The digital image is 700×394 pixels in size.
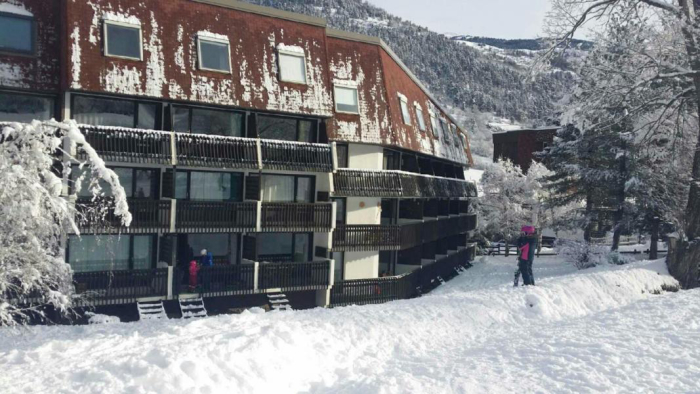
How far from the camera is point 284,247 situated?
26500 mm

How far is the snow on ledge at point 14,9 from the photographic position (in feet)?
63.2

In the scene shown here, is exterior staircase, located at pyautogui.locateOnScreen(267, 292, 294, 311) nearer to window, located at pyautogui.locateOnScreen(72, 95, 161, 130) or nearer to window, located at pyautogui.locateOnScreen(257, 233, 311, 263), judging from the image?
window, located at pyautogui.locateOnScreen(257, 233, 311, 263)

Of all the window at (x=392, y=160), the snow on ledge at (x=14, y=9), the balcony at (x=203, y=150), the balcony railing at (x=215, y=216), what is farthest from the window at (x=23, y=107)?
the window at (x=392, y=160)

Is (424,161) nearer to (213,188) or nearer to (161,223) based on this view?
(213,188)

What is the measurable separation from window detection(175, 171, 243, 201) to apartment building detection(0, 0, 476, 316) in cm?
6

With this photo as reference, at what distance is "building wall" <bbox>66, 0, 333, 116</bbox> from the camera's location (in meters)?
20.2

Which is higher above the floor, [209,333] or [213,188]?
[213,188]

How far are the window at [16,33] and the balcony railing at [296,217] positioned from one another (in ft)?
33.4

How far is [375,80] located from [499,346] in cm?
1759

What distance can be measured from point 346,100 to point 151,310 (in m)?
12.9

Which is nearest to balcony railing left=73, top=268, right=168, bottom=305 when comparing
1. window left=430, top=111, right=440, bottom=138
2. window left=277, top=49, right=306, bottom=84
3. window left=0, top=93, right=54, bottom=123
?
window left=0, top=93, right=54, bottom=123

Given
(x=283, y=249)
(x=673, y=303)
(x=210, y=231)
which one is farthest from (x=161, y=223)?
(x=673, y=303)

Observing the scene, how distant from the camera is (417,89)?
36.3 metres

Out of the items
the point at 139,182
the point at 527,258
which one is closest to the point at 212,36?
the point at 139,182
